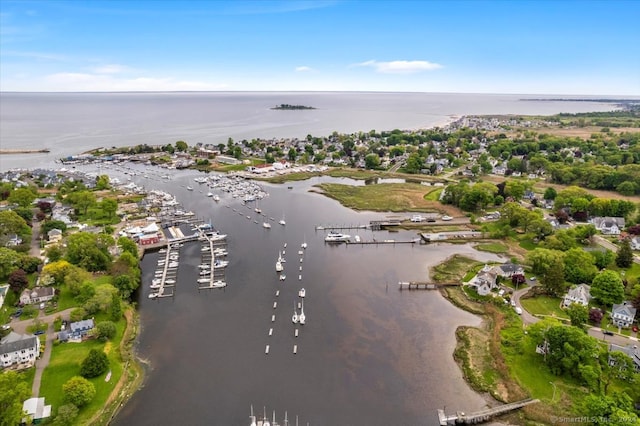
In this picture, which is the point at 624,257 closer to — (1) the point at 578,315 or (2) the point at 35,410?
(1) the point at 578,315

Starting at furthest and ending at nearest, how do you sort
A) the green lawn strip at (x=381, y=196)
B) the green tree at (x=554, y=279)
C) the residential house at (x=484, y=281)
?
the green lawn strip at (x=381, y=196) < the residential house at (x=484, y=281) < the green tree at (x=554, y=279)

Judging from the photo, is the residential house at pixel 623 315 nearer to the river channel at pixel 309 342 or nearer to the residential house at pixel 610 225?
the river channel at pixel 309 342

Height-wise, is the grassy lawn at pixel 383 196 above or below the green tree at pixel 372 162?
below

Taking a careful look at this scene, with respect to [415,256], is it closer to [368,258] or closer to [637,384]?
[368,258]

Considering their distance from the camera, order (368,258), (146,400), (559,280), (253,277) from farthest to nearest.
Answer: (368,258) → (253,277) → (559,280) → (146,400)

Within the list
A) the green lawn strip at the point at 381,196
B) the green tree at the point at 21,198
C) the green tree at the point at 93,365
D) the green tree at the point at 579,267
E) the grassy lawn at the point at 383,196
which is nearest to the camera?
the green tree at the point at 93,365

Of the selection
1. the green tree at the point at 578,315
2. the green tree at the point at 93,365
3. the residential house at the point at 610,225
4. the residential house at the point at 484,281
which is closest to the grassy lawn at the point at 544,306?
the green tree at the point at 578,315

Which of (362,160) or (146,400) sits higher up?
(362,160)

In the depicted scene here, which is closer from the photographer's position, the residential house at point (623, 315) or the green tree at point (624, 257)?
the residential house at point (623, 315)

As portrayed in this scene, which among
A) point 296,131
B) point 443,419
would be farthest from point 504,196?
point 296,131
